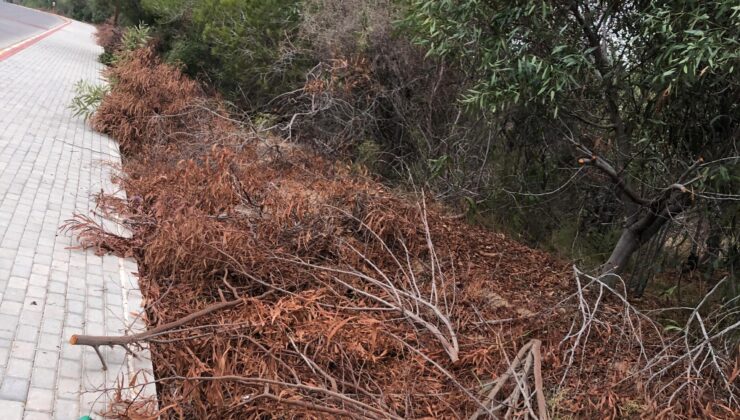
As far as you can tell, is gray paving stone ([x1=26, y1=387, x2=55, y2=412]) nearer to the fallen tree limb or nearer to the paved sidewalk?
the paved sidewalk

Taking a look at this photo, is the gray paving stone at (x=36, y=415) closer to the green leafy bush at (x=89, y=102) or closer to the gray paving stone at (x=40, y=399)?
the gray paving stone at (x=40, y=399)

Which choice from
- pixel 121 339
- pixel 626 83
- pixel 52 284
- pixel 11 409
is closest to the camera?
pixel 11 409

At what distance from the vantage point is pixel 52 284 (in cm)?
430

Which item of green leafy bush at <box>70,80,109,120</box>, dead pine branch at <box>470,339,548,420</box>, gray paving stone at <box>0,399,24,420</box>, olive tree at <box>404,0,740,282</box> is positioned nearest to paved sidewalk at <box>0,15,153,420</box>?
gray paving stone at <box>0,399,24,420</box>

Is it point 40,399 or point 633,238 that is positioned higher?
point 633,238

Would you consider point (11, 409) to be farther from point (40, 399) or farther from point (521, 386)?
point (521, 386)

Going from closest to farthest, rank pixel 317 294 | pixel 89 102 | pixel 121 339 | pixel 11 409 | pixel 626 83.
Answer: pixel 11 409 < pixel 121 339 < pixel 317 294 < pixel 626 83 < pixel 89 102

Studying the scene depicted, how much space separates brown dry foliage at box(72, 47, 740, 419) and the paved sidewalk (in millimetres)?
282

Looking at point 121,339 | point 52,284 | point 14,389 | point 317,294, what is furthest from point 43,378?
point 317,294

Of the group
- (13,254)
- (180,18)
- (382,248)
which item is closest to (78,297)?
(13,254)

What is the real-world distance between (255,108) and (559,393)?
927 centimetres

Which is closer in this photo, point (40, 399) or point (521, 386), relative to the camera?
point (40, 399)

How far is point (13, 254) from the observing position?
15.0 ft

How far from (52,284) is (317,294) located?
1921mm
